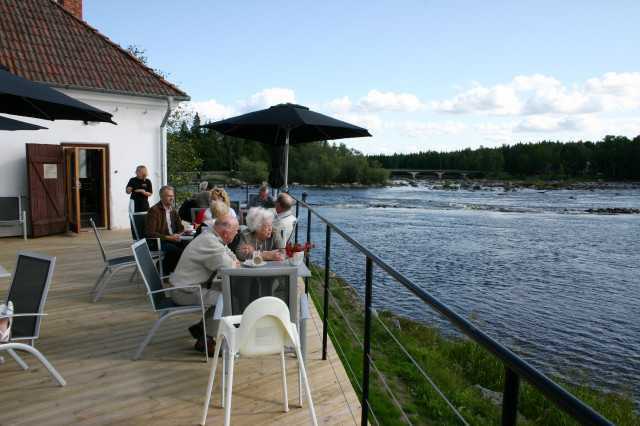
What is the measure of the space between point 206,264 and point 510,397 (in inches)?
107

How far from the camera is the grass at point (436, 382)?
479 cm

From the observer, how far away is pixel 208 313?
3.62 metres

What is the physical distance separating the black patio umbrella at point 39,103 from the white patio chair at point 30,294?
110 centimetres

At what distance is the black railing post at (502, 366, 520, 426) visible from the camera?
100cm

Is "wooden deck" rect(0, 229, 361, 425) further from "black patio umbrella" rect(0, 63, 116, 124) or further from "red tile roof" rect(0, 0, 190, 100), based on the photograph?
"red tile roof" rect(0, 0, 190, 100)

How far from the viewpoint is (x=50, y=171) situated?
9.20 metres

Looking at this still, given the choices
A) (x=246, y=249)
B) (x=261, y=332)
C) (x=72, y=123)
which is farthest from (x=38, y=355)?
(x=72, y=123)

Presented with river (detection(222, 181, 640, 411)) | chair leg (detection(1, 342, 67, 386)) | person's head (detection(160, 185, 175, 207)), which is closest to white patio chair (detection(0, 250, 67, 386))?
chair leg (detection(1, 342, 67, 386))

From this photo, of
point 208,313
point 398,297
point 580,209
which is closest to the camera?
point 208,313

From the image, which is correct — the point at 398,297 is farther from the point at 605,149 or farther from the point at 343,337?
the point at 605,149

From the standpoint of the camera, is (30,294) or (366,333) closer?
(366,333)

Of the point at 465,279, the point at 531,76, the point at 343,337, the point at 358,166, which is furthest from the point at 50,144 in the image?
the point at 358,166

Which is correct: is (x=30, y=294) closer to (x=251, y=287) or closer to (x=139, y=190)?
(x=251, y=287)

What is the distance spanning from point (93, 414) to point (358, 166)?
63903 millimetres
